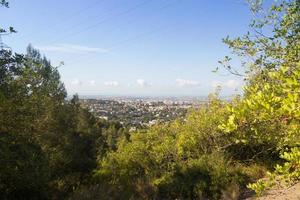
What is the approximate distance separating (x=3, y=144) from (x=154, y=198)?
558cm

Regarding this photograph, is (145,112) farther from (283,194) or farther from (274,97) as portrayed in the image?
(274,97)

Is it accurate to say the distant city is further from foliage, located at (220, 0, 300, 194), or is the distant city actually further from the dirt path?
foliage, located at (220, 0, 300, 194)

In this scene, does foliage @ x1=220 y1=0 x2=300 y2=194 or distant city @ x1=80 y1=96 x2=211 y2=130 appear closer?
foliage @ x1=220 y1=0 x2=300 y2=194

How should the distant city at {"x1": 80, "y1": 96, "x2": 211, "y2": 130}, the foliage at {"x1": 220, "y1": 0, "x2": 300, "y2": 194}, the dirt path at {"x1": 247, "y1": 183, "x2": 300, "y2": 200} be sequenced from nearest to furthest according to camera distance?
the foliage at {"x1": 220, "y1": 0, "x2": 300, "y2": 194}, the dirt path at {"x1": 247, "y1": 183, "x2": 300, "y2": 200}, the distant city at {"x1": 80, "y1": 96, "x2": 211, "y2": 130}

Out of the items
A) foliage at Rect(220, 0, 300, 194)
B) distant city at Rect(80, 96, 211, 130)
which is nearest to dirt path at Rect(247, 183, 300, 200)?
foliage at Rect(220, 0, 300, 194)

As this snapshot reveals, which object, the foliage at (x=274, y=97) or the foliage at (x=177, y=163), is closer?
the foliage at (x=274, y=97)

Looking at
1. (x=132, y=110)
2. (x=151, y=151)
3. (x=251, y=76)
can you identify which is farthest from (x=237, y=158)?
(x=132, y=110)

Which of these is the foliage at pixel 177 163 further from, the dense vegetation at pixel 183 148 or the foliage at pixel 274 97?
the foliage at pixel 274 97

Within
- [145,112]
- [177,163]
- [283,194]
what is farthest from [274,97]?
[145,112]

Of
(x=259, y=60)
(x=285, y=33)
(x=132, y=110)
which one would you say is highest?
(x=285, y=33)

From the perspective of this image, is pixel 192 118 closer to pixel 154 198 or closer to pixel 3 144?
pixel 154 198

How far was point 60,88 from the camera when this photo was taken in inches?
1377

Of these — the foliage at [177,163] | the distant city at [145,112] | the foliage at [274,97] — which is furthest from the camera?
the distant city at [145,112]

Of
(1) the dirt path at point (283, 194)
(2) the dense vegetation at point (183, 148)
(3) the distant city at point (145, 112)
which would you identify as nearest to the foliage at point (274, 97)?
(2) the dense vegetation at point (183, 148)
